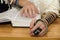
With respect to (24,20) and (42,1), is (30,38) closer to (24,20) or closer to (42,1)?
(24,20)

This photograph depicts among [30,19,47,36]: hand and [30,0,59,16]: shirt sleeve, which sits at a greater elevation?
[30,0,59,16]: shirt sleeve

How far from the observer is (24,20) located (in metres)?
0.94

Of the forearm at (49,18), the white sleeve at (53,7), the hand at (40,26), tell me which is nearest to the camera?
the hand at (40,26)

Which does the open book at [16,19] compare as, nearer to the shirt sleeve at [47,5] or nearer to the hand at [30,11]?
the hand at [30,11]

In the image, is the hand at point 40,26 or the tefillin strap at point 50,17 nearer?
the hand at point 40,26

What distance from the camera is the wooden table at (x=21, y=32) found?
0.81m

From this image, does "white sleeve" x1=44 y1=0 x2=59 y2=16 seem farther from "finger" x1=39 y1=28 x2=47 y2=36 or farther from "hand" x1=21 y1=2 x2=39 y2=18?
"finger" x1=39 y1=28 x2=47 y2=36

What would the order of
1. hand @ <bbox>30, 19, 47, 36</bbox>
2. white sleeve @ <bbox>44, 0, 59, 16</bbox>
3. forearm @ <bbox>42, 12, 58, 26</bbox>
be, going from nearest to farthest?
hand @ <bbox>30, 19, 47, 36</bbox>, forearm @ <bbox>42, 12, 58, 26</bbox>, white sleeve @ <bbox>44, 0, 59, 16</bbox>

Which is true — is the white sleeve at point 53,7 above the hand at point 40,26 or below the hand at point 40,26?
above

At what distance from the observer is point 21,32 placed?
870 millimetres

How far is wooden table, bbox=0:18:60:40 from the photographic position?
2.66 ft

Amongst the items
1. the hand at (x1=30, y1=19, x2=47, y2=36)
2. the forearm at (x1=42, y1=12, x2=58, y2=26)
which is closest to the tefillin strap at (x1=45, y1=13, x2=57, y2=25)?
the forearm at (x1=42, y1=12, x2=58, y2=26)

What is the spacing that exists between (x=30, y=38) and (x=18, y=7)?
445 millimetres

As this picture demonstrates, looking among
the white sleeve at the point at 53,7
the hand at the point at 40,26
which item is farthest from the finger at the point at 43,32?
the white sleeve at the point at 53,7
